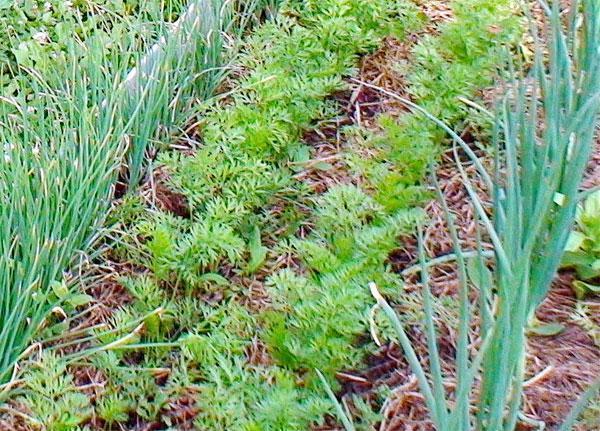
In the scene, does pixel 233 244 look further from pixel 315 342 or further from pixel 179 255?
pixel 315 342

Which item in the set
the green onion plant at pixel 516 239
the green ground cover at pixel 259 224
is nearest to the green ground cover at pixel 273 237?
the green ground cover at pixel 259 224

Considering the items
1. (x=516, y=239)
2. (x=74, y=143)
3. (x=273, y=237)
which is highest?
(x=516, y=239)

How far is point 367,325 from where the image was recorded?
5.55 feet

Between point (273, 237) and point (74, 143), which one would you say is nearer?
point (74, 143)

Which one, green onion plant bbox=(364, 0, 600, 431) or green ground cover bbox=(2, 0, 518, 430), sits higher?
green onion plant bbox=(364, 0, 600, 431)

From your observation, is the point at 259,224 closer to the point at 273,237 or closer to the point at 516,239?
the point at 273,237

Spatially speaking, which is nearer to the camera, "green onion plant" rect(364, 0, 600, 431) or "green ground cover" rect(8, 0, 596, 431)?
"green onion plant" rect(364, 0, 600, 431)

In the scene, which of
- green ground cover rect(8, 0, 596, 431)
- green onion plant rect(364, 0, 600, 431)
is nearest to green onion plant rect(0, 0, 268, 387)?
green ground cover rect(8, 0, 596, 431)

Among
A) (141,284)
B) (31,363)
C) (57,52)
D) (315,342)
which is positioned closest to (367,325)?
(315,342)

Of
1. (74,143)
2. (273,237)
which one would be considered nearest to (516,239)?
(273,237)

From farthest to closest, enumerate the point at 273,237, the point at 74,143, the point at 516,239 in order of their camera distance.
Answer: the point at 273,237 < the point at 74,143 < the point at 516,239

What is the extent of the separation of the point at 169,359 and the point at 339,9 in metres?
1.22

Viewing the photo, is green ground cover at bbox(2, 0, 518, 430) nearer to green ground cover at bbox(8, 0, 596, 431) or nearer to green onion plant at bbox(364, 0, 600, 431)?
green ground cover at bbox(8, 0, 596, 431)

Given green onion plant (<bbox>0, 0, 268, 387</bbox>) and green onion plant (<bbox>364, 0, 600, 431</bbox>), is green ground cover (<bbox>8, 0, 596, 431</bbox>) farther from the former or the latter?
green onion plant (<bbox>364, 0, 600, 431</bbox>)
